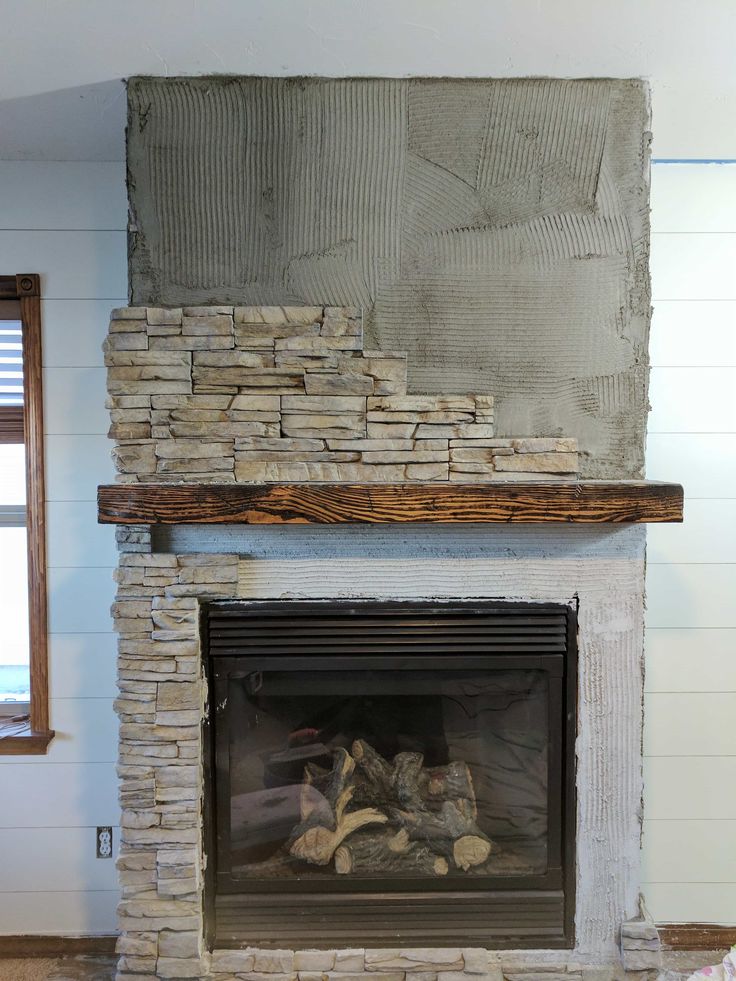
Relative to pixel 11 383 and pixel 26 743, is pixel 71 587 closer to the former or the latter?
pixel 26 743

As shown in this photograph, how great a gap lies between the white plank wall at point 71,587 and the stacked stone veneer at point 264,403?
56 centimetres

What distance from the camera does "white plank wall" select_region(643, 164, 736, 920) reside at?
6.89ft

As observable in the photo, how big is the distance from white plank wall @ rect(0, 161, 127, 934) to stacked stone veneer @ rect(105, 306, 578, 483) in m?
0.56

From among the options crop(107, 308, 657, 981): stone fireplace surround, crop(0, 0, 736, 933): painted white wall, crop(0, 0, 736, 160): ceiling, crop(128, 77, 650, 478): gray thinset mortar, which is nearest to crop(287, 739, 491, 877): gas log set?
crop(107, 308, 657, 981): stone fireplace surround

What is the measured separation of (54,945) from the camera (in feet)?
6.81

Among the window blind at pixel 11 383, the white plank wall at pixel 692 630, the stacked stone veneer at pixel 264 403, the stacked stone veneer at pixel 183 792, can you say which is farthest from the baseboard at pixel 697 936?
the window blind at pixel 11 383

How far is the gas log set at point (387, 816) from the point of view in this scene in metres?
1.79

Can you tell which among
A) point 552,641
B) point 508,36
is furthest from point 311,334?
point 552,641

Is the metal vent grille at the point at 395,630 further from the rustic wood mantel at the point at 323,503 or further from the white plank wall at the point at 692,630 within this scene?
the white plank wall at the point at 692,630

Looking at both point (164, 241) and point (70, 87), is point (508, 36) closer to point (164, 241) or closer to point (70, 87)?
point (164, 241)

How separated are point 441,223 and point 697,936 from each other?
86.8 inches

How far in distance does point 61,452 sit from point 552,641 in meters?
1.54

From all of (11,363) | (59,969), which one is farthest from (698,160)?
(59,969)

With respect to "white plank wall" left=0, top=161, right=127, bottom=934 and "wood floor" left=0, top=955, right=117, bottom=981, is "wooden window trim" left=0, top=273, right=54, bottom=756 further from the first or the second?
"wood floor" left=0, top=955, right=117, bottom=981
